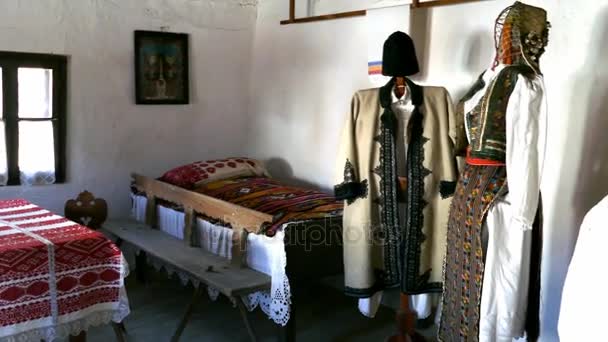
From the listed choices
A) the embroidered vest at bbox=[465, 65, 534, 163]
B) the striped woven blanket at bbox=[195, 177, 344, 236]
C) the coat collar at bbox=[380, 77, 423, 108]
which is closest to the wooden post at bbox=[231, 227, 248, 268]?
the striped woven blanket at bbox=[195, 177, 344, 236]

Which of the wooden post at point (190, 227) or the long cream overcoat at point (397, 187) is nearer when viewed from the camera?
the long cream overcoat at point (397, 187)

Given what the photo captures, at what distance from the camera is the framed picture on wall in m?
4.15

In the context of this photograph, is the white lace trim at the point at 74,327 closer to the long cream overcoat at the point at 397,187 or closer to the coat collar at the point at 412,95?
the long cream overcoat at the point at 397,187

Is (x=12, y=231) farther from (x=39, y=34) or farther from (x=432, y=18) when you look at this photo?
(x=432, y=18)

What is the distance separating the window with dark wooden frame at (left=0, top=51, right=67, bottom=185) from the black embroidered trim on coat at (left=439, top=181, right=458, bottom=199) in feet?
8.17

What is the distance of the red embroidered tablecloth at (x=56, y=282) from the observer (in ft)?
6.66

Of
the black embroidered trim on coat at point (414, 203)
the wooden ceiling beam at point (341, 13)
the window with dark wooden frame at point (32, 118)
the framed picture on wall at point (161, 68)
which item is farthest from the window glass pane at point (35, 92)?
the black embroidered trim on coat at point (414, 203)

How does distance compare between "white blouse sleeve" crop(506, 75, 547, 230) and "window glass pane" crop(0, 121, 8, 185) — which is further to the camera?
"window glass pane" crop(0, 121, 8, 185)

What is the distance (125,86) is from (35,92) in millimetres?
593

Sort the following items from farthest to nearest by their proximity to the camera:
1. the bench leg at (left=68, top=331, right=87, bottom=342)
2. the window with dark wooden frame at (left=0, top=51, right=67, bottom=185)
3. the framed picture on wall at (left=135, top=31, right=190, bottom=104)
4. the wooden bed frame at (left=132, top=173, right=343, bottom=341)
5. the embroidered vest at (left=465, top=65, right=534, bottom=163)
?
the framed picture on wall at (left=135, top=31, right=190, bottom=104) → the window with dark wooden frame at (left=0, top=51, right=67, bottom=185) → the wooden bed frame at (left=132, top=173, right=343, bottom=341) → the bench leg at (left=68, top=331, right=87, bottom=342) → the embroidered vest at (left=465, top=65, right=534, bottom=163)

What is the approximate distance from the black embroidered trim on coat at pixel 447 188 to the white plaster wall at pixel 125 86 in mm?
2332

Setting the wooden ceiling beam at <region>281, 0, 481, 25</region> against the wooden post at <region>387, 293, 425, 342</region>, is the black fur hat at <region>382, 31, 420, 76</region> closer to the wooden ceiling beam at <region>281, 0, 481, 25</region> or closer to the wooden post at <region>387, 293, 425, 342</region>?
the wooden ceiling beam at <region>281, 0, 481, 25</region>

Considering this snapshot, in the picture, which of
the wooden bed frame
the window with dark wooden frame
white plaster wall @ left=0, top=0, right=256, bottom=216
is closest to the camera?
the wooden bed frame

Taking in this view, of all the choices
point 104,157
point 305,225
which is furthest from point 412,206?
point 104,157
